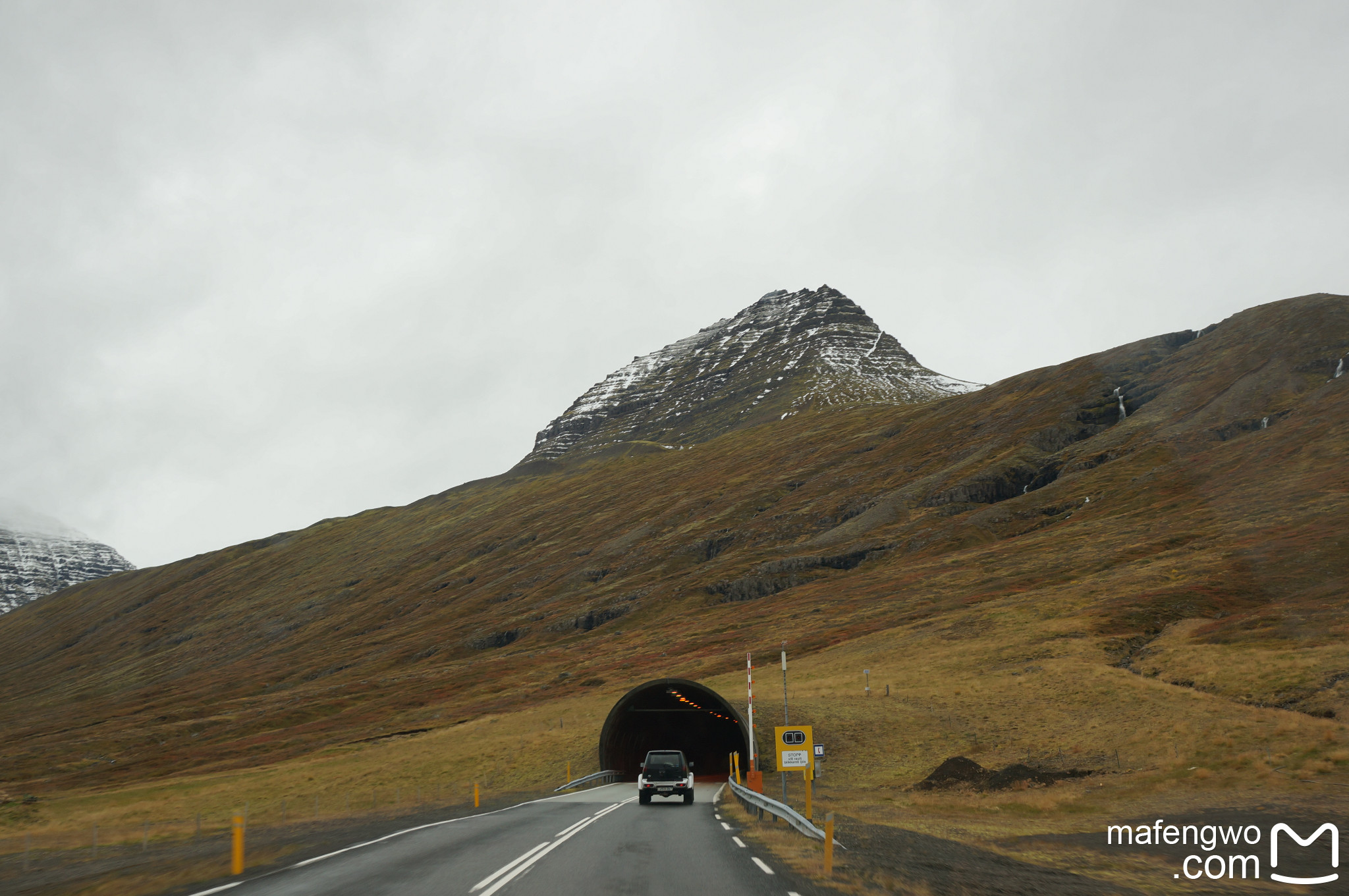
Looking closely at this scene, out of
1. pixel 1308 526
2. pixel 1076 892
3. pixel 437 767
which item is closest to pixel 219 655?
pixel 437 767

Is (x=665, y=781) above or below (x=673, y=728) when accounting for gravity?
above

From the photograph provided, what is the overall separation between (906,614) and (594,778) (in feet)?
148

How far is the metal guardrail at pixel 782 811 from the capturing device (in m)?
18.4

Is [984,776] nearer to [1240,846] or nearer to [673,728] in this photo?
[1240,846]

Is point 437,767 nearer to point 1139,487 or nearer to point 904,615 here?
point 904,615

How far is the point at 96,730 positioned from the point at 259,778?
66.5m

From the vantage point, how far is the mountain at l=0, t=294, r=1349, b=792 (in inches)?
1950

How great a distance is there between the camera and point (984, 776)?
34562mm

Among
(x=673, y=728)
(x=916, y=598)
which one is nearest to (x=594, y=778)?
(x=673, y=728)

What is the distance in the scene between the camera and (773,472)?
172 m

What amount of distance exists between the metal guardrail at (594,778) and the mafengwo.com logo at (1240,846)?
2725 cm

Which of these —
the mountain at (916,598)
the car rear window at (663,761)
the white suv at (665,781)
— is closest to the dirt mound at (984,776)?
the mountain at (916,598)

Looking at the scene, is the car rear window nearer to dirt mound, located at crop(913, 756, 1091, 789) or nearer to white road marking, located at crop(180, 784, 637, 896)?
white road marking, located at crop(180, 784, 637, 896)

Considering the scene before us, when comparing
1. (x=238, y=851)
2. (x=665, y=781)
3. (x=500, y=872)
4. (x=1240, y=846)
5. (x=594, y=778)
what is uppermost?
(x=238, y=851)
